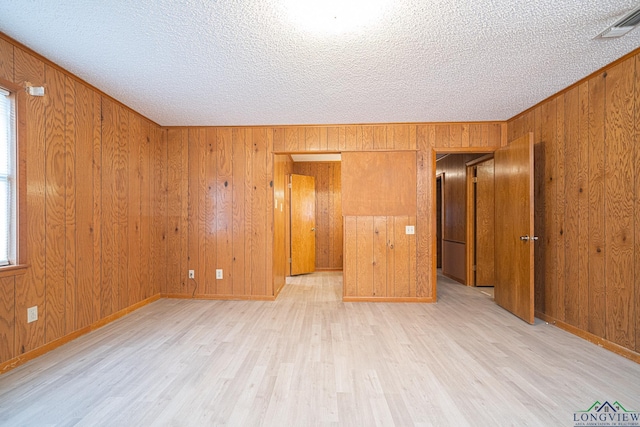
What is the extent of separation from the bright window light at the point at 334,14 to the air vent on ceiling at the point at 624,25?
1.48 meters

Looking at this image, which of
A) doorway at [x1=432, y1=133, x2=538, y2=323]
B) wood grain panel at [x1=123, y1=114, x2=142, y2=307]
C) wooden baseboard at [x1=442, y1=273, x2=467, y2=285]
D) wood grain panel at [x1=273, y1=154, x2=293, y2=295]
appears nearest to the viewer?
doorway at [x1=432, y1=133, x2=538, y2=323]

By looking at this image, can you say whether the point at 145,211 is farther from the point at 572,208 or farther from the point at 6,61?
the point at 572,208

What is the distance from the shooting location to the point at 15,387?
6.03ft

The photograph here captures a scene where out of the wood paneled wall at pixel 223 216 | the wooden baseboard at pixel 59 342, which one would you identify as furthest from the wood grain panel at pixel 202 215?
the wooden baseboard at pixel 59 342

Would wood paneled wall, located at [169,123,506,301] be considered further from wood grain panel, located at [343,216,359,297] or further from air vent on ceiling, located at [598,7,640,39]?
air vent on ceiling, located at [598,7,640,39]

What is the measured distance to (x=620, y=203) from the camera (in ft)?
7.48

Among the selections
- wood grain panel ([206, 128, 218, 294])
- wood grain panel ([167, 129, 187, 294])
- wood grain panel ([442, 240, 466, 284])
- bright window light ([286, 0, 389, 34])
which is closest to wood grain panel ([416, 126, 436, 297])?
wood grain panel ([442, 240, 466, 284])

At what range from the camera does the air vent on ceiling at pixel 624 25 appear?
171 cm

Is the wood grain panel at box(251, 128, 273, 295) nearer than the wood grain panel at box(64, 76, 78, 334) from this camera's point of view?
No

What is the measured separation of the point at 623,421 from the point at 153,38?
12.1 feet

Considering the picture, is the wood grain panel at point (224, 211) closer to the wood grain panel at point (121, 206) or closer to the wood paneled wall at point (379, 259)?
the wood grain panel at point (121, 206)

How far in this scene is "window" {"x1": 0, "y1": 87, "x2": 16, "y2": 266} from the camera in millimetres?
2025

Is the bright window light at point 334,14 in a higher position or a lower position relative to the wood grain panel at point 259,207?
higher

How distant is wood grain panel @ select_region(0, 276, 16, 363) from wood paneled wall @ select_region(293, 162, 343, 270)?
15.3ft
